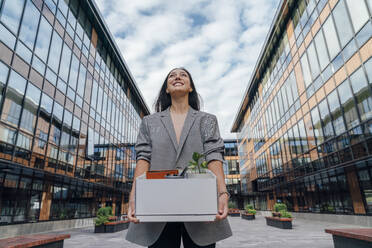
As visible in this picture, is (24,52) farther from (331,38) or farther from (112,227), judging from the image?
(331,38)

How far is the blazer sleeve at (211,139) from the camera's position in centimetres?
183

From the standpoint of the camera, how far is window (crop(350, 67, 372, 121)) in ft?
41.8

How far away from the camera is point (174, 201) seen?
1199 millimetres

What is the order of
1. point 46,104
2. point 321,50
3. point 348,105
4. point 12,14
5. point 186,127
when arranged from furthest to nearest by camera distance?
point 321,50 < point 46,104 < point 348,105 < point 12,14 < point 186,127

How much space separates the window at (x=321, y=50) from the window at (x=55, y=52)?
1801 centimetres

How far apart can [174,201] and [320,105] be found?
1943 centimetres

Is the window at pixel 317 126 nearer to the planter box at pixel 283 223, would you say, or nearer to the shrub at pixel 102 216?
the planter box at pixel 283 223

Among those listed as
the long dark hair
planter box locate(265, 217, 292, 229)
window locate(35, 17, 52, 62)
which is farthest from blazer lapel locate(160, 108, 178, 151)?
planter box locate(265, 217, 292, 229)

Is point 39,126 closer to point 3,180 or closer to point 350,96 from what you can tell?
point 3,180

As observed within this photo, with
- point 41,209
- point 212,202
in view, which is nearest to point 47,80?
point 41,209

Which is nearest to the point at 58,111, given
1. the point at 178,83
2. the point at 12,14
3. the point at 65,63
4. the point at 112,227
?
the point at 65,63

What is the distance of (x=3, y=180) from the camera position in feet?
41.1

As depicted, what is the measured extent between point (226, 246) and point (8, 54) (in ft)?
42.7

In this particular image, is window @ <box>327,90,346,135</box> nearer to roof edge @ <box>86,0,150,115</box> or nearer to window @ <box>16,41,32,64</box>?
window @ <box>16,41,32,64</box>
